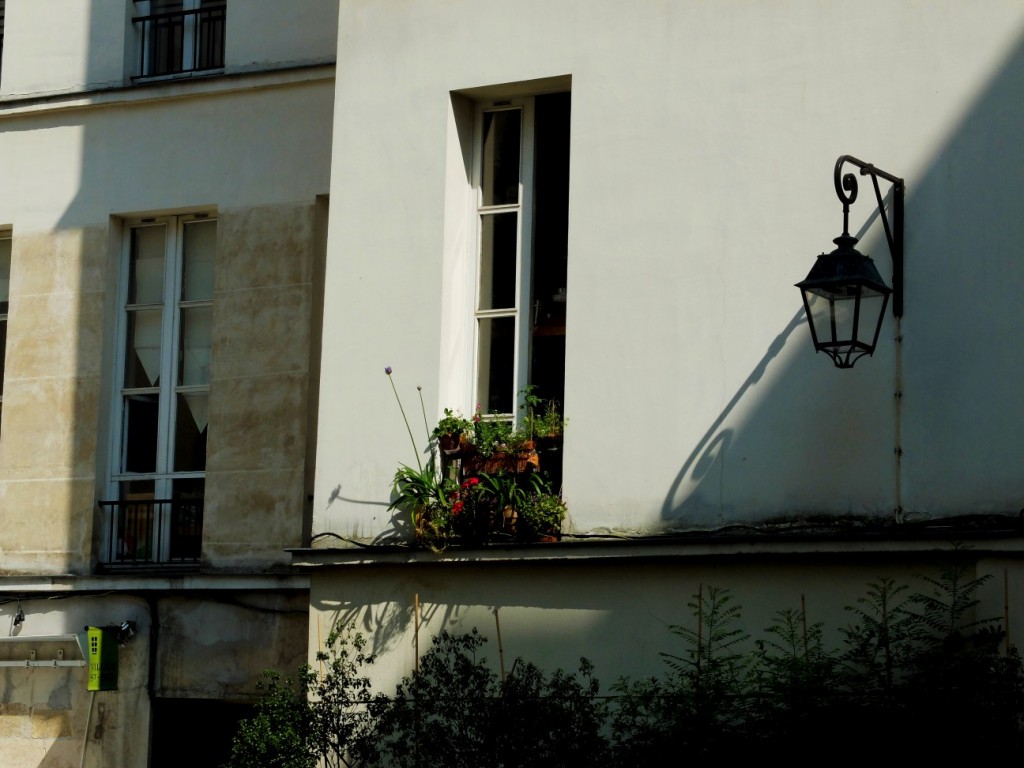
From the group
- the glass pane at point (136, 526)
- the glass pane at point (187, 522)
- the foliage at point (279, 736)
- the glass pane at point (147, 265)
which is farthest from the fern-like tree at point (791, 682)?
the glass pane at point (147, 265)

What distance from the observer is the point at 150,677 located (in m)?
12.1

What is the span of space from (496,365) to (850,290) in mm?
2676

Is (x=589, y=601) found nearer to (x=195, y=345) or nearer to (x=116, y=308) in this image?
(x=195, y=345)

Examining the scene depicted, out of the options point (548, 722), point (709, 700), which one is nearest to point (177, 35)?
point (548, 722)

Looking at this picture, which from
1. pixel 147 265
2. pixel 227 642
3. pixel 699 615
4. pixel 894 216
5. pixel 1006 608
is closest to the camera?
pixel 1006 608

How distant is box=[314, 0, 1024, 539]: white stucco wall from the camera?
8.66 metres

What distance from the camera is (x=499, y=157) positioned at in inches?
416

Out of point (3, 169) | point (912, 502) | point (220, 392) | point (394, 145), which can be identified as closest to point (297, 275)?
point (220, 392)

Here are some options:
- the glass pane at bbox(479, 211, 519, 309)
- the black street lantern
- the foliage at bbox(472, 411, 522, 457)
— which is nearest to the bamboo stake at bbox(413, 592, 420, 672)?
the foliage at bbox(472, 411, 522, 457)

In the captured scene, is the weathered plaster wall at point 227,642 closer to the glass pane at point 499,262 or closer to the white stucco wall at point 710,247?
the white stucco wall at point 710,247

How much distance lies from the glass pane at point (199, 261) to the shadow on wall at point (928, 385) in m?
5.26

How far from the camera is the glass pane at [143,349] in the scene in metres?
12.8

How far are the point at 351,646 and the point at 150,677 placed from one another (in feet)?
9.21

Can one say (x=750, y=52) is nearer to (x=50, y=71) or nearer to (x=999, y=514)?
(x=999, y=514)
